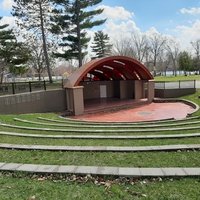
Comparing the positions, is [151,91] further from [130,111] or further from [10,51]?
[10,51]

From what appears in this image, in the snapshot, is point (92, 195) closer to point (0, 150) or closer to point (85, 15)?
point (0, 150)

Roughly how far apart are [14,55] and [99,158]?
3102cm

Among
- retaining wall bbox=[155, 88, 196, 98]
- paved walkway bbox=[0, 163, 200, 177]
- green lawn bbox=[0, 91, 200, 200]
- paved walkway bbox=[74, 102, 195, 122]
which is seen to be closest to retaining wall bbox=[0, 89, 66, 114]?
paved walkway bbox=[74, 102, 195, 122]

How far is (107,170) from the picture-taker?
4.67 m

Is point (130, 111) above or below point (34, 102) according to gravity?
below

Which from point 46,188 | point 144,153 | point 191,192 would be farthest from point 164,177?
point 46,188

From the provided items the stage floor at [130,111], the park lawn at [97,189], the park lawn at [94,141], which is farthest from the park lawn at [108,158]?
the stage floor at [130,111]

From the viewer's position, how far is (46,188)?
13.4ft

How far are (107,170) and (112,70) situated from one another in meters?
22.6

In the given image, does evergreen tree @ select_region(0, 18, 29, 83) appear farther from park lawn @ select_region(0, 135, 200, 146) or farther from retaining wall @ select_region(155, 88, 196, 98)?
park lawn @ select_region(0, 135, 200, 146)

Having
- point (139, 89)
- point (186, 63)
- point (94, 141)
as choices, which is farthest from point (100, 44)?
point (94, 141)

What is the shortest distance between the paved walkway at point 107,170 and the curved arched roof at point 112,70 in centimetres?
1461

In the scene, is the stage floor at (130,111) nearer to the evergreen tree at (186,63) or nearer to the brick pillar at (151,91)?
the brick pillar at (151,91)

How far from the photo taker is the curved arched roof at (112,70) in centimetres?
1975
